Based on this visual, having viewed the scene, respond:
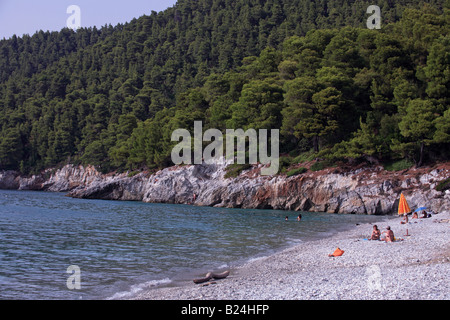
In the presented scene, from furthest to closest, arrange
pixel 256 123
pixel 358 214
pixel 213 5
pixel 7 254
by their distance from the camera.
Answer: pixel 213 5 → pixel 256 123 → pixel 358 214 → pixel 7 254

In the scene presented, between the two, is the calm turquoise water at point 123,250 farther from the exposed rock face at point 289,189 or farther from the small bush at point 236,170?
the small bush at point 236,170

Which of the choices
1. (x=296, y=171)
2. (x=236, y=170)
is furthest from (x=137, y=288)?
(x=236, y=170)

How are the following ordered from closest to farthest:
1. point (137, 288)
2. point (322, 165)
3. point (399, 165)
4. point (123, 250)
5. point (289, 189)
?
1. point (137, 288)
2. point (123, 250)
3. point (399, 165)
4. point (289, 189)
5. point (322, 165)

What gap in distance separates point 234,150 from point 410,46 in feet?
89.4

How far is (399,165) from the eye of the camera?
137ft

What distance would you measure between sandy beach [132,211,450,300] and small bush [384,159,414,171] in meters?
24.6

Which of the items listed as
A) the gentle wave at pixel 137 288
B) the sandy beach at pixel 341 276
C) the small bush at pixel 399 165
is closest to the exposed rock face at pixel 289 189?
the small bush at pixel 399 165

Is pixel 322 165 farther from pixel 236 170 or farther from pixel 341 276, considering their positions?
pixel 341 276

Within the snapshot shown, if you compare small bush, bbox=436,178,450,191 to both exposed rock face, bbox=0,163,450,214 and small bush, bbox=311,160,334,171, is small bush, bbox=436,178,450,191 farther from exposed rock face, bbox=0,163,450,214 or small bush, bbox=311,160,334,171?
small bush, bbox=311,160,334,171

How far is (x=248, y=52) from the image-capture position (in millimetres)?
115000

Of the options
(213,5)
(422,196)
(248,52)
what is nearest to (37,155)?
(248,52)

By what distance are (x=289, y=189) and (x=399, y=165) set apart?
40.0ft

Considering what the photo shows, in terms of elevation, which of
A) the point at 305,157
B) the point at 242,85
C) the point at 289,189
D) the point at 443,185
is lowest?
the point at 289,189

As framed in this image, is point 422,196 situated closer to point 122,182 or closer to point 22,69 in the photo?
point 122,182
